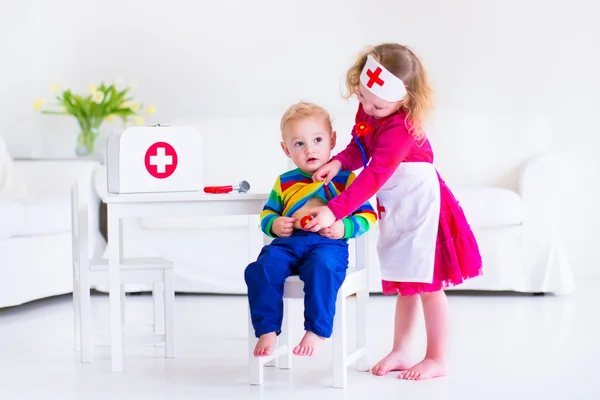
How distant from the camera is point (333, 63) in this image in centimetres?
444

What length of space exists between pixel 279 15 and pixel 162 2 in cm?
62

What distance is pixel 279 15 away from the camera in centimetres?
445

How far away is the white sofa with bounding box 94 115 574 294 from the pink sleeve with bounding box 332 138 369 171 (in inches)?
50.4

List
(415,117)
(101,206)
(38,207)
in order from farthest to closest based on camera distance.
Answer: (101,206), (38,207), (415,117)

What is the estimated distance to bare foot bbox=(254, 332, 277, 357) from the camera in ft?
6.70

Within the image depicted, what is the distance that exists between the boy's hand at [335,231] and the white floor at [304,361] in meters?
0.37

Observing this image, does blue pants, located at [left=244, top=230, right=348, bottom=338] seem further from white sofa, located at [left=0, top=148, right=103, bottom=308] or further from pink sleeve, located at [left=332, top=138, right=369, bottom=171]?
white sofa, located at [left=0, top=148, right=103, bottom=308]

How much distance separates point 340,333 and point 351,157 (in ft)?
1.59

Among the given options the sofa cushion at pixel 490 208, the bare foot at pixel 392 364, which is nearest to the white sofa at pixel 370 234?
the sofa cushion at pixel 490 208

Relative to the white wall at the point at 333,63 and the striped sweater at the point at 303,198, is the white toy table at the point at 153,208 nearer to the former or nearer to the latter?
the striped sweater at the point at 303,198

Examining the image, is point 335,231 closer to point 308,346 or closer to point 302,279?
point 302,279

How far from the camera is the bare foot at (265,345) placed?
80.4 inches

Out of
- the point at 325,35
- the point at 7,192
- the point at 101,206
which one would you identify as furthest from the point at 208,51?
the point at 7,192

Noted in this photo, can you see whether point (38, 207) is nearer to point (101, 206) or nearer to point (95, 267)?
point (101, 206)
